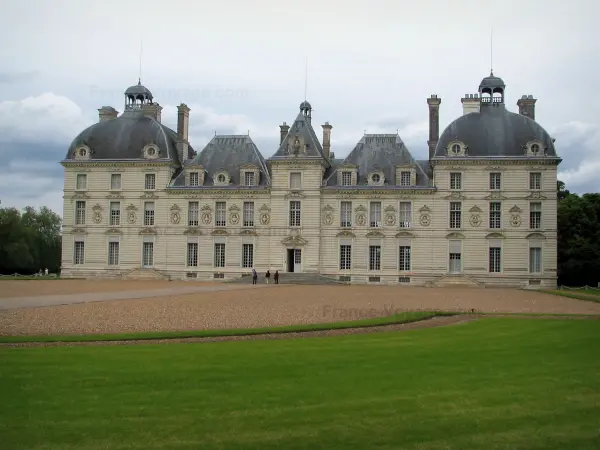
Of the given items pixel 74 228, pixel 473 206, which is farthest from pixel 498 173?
pixel 74 228

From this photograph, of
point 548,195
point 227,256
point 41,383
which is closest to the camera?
point 41,383

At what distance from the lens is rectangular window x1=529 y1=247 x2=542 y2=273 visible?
46.3m

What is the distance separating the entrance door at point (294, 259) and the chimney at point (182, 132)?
11.8 meters

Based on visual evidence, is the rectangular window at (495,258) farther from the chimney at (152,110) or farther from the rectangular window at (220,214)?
the chimney at (152,110)

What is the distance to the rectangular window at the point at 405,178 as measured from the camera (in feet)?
158

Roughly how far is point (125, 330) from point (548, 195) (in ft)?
125

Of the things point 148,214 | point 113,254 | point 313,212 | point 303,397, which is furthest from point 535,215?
point 303,397

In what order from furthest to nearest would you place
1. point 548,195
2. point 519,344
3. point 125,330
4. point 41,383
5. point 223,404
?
point 548,195 < point 125,330 < point 519,344 < point 41,383 < point 223,404

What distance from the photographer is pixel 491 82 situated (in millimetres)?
49906

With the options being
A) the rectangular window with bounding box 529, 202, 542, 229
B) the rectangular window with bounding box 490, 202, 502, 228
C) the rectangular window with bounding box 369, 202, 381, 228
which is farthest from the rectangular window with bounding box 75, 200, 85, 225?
the rectangular window with bounding box 529, 202, 542, 229

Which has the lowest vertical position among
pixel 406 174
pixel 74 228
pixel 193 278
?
pixel 193 278

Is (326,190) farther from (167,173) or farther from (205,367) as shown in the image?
(205,367)

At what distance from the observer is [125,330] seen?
1527 centimetres

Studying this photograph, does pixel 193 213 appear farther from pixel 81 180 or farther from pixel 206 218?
pixel 81 180
